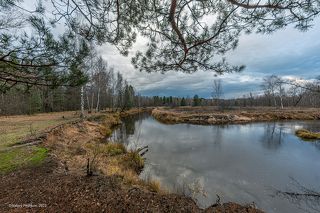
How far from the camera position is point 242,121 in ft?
81.3

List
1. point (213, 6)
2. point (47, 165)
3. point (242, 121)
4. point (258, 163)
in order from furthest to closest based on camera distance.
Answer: point (242, 121), point (258, 163), point (47, 165), point (213, 6)

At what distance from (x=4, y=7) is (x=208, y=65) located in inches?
130

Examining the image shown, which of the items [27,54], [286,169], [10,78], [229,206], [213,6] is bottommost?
[286,169]

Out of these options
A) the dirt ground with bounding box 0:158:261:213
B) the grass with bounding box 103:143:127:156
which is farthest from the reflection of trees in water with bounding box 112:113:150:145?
the dirt ground with bounding box 0:158:261:213

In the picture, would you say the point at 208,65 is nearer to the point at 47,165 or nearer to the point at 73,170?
the point at 73,170

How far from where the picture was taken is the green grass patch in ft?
17.2

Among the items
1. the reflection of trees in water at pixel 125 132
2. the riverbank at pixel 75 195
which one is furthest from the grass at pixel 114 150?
the riverbank at pixel 75 195

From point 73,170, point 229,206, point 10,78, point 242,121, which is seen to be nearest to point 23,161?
point 73,170

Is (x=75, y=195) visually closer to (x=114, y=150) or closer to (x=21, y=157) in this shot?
(x=21, y=157)

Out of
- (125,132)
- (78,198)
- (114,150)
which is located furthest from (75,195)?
(125,132)

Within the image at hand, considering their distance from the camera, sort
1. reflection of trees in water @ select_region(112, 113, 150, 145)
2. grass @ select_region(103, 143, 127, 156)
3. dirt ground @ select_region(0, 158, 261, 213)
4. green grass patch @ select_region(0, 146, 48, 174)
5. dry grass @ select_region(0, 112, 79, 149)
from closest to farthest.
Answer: dirt ground @ select_region(0, 158, 261, 213) → green grass patch @ select_region(0, 146, 48, 174) → dry grass @ select_region(0, 112, 79, 149) → grass @ select_region(103, 143, 127, 156) → reflection of trees in water @ select_region(112, 113, 150, 145)

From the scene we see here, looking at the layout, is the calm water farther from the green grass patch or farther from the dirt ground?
the green grass patch

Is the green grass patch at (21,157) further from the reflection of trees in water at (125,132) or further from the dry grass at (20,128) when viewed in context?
the reflection of trees in water at (125,132)

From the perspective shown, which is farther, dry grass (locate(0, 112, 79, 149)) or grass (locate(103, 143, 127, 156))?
grass (locate(103, 143, 127, 156))
